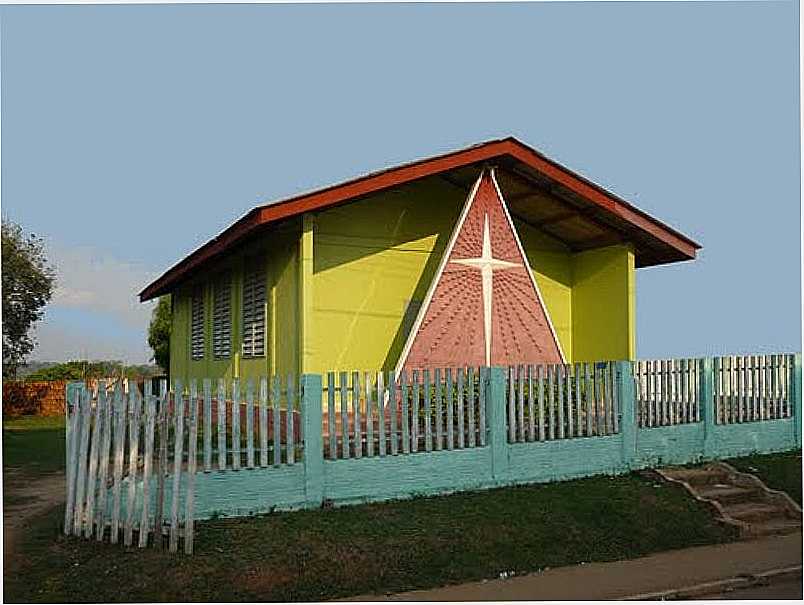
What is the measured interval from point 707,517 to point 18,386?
26779 millimetres

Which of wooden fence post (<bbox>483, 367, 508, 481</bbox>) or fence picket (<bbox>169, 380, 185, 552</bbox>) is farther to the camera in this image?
wooden fence post (<bbox>483, 367, 508, 481</bbox>)

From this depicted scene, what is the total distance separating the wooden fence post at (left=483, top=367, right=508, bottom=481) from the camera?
11.3 metres

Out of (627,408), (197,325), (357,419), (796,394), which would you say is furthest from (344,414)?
(197,325)

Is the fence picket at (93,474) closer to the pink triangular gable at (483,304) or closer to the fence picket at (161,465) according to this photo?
the fence picket at (161,465)

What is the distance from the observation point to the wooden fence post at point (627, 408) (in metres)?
12.5

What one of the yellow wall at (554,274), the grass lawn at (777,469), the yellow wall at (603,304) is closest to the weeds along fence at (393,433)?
the grass lawn at (777,469)

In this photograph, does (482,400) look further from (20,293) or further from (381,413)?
(20,293)

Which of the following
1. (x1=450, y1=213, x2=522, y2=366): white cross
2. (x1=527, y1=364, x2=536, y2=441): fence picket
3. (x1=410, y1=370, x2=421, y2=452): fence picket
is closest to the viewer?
(x1=410, y1=370, x2=421, y2=452): fence picket

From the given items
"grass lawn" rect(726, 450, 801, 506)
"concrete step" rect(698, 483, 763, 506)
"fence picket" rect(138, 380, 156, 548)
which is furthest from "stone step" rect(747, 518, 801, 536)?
"fence picket" rect(138, 380, 156, 548)

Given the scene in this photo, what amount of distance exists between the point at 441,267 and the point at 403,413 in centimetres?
302

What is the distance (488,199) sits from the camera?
13789 mm

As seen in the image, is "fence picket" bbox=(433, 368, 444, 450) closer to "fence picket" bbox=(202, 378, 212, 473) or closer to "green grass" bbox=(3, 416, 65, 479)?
"fence picket" bbox=(202, 378, 212, 473)

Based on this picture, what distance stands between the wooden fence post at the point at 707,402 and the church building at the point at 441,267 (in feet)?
6.83

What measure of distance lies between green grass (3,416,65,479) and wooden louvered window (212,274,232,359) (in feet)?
12.1
